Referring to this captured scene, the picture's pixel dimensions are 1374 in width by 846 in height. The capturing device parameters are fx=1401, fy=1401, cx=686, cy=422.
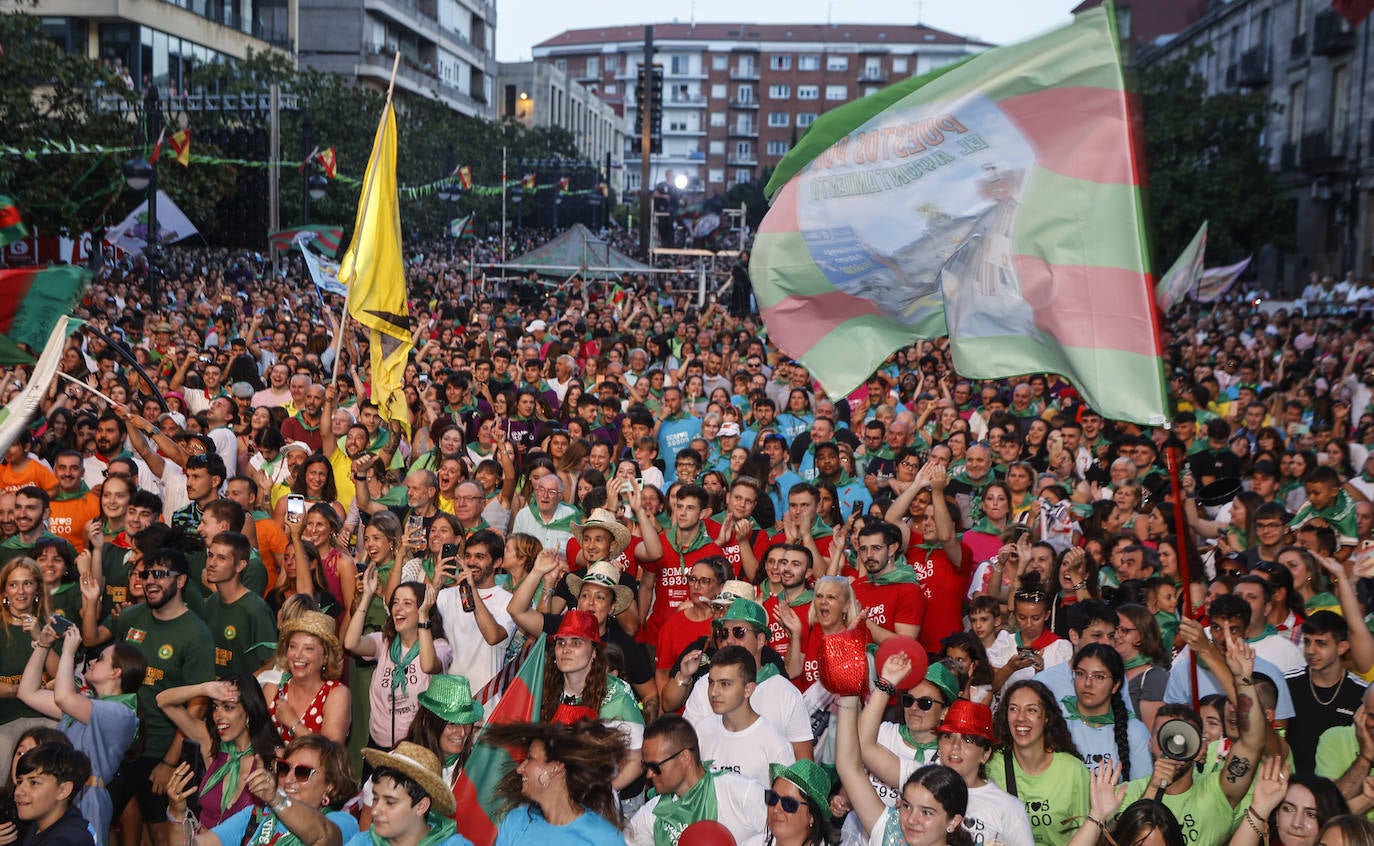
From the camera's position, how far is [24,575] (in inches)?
241

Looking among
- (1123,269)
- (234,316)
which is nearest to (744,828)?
(1123,269)

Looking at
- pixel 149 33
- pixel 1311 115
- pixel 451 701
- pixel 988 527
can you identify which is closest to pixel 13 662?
pixel 451 701

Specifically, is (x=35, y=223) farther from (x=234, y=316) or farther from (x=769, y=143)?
(x=769, y=143)

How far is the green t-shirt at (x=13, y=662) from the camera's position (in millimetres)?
6145

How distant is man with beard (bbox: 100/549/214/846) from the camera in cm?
607

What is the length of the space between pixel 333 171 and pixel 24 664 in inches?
928

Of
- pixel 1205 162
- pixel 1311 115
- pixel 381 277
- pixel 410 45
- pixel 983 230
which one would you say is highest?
pixel 410 45

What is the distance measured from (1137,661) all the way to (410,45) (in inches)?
3175

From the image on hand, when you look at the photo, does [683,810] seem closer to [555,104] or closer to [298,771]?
[298,771]

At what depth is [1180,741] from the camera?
483 centimetres

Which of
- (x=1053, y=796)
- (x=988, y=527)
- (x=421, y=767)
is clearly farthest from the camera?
(x=988, y=527)

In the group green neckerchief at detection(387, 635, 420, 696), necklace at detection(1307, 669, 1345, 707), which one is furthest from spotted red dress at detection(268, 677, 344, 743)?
necklace at detection(1307, 669, 1345, 707)

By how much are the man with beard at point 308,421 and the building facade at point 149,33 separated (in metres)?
36.3

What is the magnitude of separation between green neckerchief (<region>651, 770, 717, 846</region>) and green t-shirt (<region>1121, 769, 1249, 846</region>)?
1471 mm
